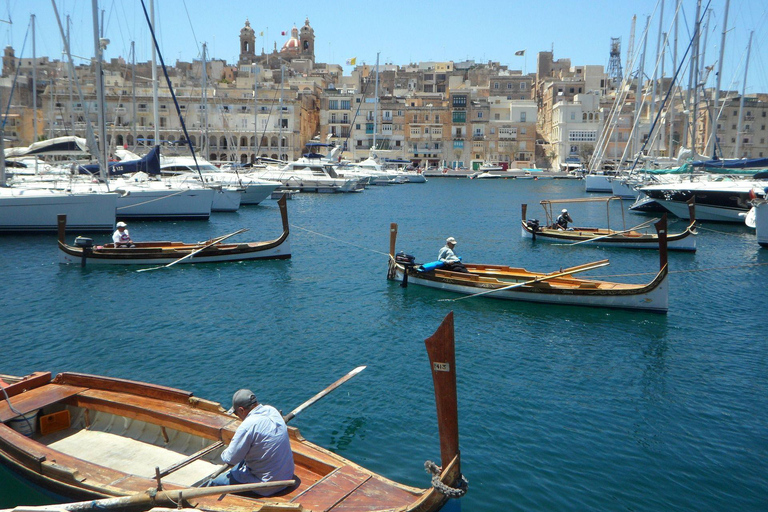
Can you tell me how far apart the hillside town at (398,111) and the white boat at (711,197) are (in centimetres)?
4561

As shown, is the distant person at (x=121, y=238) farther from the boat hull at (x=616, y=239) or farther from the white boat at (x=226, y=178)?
the white boat at (x=226, y=178)

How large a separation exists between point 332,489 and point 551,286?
523 inches

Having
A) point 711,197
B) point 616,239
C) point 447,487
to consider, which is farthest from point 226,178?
point 447,487

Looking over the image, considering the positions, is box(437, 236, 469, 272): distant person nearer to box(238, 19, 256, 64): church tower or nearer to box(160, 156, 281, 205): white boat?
box(160, 156, 281, 205): white boat

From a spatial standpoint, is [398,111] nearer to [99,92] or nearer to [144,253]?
[99,92]

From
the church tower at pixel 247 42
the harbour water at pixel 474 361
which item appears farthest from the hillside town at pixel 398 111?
the harbour water at pixel 474 361

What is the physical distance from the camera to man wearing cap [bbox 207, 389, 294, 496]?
732cm

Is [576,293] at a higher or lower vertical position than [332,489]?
higher

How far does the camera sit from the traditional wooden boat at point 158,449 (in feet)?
22.9

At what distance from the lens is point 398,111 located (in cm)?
10619

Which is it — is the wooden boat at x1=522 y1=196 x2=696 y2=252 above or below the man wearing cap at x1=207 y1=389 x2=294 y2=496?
above

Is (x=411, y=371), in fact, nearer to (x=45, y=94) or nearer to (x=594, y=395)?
(x=594, y=395)

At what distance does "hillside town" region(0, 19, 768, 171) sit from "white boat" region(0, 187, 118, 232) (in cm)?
5316

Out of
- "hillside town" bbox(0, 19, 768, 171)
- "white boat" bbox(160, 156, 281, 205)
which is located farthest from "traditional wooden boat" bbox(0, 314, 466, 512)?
"hillside town" bbox(0, 19, 768, 171)
